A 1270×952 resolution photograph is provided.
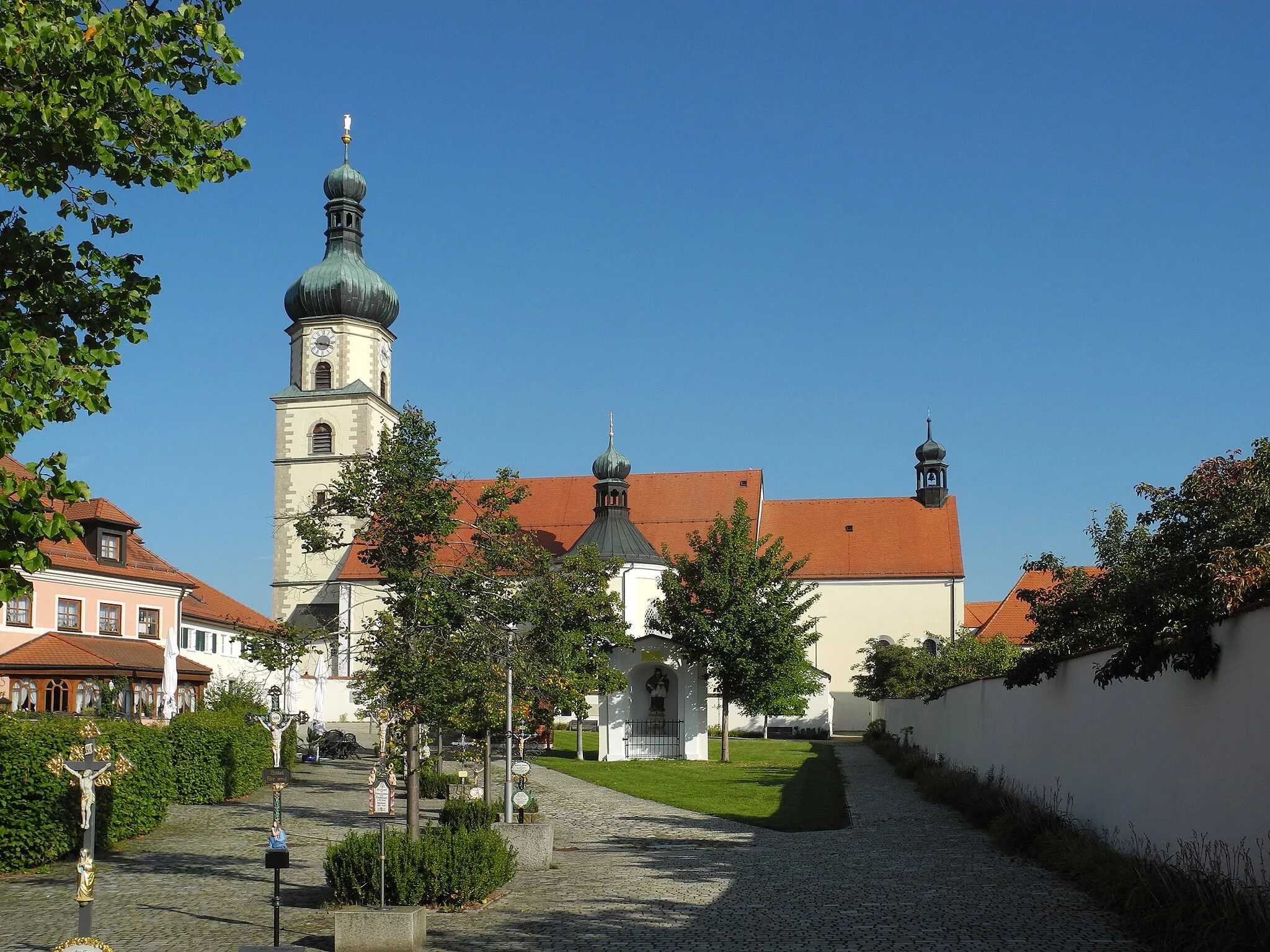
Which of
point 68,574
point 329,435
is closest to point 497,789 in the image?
point 68,574

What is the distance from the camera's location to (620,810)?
71.7ft

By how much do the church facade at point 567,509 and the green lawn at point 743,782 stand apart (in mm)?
16394

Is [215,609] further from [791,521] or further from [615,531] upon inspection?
[791,521]

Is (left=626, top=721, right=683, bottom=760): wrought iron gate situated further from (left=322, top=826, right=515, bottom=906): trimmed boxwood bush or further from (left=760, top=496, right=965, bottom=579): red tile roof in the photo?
(left=760, top=496, right=965, bottom=579): red tile roof

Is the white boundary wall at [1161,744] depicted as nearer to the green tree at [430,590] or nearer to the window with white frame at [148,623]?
the green tree at [430,590]

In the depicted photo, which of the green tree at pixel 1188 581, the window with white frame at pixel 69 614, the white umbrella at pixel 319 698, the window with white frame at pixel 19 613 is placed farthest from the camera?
the white umbrella at pixel 319 698

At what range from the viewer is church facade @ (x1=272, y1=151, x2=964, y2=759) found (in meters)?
59.3

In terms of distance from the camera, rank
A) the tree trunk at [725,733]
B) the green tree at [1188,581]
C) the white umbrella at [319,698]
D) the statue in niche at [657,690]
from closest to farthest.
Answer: the green tree at [1188,581], the tree trunk at [725,733], the white umbrella at [319,698], the statue in niche at [657,690]

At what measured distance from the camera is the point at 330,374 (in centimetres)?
6050

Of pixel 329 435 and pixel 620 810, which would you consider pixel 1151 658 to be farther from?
pixel 329 435

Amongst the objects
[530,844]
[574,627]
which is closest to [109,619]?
[574,627]

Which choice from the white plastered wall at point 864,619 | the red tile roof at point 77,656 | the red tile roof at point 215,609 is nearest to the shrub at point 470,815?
the red tile roof at point 77,656

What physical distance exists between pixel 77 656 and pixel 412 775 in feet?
75.5

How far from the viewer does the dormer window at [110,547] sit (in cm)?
3738
